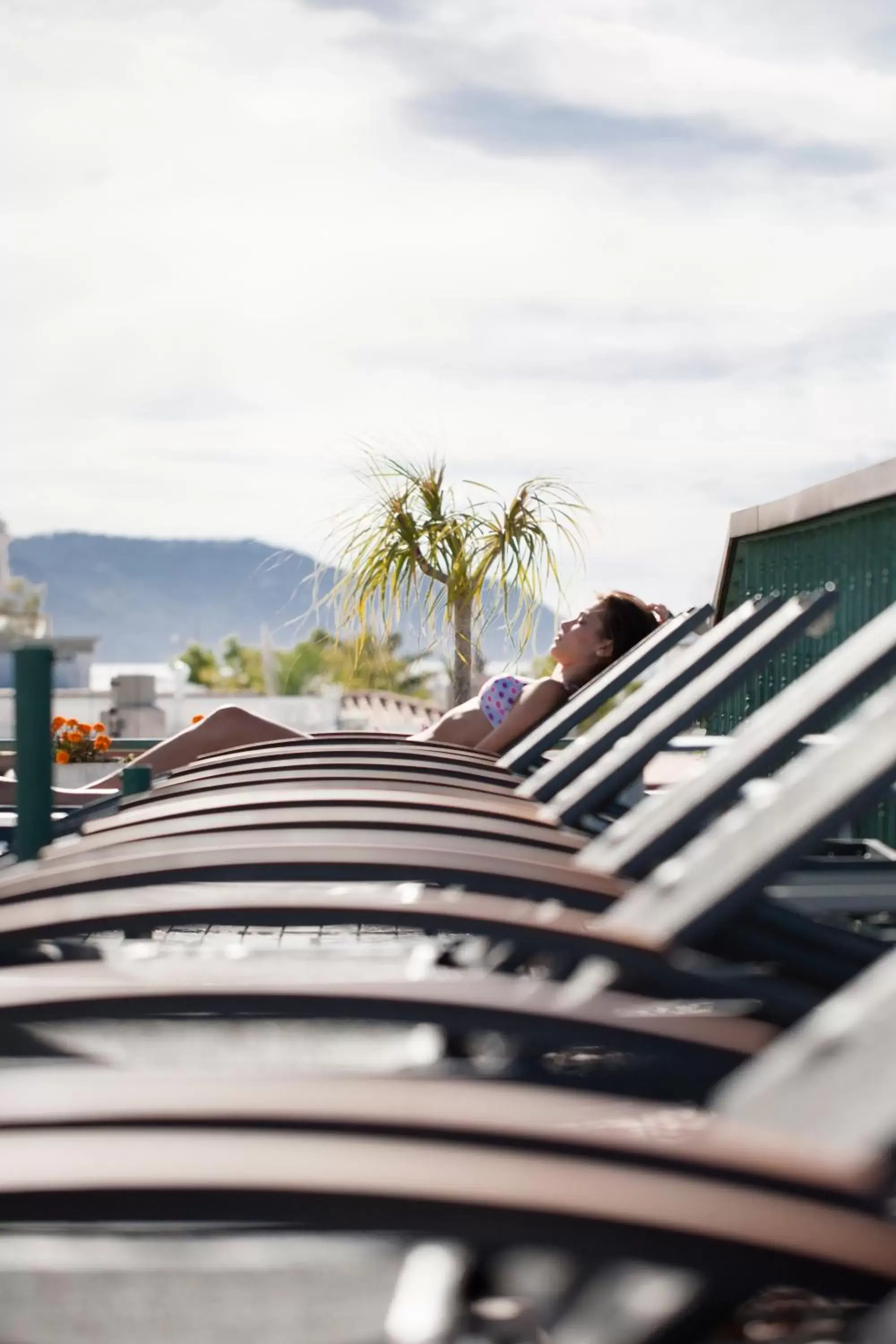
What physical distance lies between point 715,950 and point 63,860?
0.93 metres

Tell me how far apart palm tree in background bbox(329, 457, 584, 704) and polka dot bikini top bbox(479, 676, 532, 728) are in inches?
74.4

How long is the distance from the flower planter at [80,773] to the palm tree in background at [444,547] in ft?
5.26

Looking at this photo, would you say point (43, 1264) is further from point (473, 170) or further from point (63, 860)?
point (473, 170)

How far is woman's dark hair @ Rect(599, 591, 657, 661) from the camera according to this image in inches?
240

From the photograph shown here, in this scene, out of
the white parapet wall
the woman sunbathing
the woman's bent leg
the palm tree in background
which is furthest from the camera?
the white parapet wall

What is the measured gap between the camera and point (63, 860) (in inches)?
84.6

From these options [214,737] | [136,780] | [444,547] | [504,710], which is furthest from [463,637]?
[136,780]

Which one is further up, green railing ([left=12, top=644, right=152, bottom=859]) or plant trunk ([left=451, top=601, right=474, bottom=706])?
plant trunk ([left=451, top=601, right=474, bottom=706])

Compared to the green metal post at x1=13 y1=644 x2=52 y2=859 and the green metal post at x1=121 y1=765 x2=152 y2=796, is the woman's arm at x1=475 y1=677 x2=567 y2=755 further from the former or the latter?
the green metal post at x1=13 y1=644 x2=52 y2=859

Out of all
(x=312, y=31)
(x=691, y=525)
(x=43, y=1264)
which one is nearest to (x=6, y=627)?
(x=691, y=525)

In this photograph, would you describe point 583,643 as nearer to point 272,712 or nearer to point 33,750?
point 33,750

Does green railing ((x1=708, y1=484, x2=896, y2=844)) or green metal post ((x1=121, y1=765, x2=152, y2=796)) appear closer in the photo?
green railing ((x1=708, y1=484, x2=896, y2=844))

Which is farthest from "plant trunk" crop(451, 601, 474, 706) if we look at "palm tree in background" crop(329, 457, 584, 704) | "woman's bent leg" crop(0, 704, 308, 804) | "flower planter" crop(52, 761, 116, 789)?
"woman's bent leg" crop(0, 704, 308, 804)

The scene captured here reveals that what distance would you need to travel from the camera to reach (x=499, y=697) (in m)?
6.57
